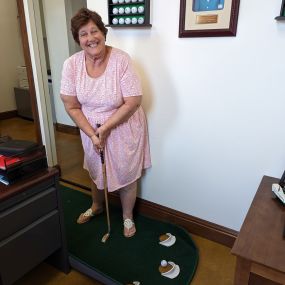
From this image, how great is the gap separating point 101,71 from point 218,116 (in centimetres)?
78

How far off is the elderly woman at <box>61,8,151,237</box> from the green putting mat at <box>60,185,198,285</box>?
14 cm

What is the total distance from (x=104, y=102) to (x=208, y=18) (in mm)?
774

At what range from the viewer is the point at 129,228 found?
2004mm

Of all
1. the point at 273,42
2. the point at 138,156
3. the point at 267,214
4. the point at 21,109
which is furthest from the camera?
the point at 21,109

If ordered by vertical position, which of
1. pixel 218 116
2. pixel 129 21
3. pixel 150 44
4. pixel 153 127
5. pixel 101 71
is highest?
pixel 129 21

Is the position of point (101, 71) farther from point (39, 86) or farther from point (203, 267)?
point (203, 267)

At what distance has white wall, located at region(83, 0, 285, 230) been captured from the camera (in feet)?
4.83

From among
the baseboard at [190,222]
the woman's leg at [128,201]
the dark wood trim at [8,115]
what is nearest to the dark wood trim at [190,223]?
the baseboard at [190,222]

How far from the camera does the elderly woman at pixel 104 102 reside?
1.62 metres

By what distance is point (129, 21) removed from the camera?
176 centimetres

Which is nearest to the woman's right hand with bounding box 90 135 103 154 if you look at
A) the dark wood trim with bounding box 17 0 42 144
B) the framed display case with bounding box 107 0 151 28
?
the framed display case with bounding box 107 0 151 28

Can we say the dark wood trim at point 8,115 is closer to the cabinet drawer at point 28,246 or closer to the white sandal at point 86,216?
the white sandal at point 86,216

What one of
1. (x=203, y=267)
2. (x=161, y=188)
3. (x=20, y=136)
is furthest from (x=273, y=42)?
(x=20, y=136)

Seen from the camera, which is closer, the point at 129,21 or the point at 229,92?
the point at 229,92
